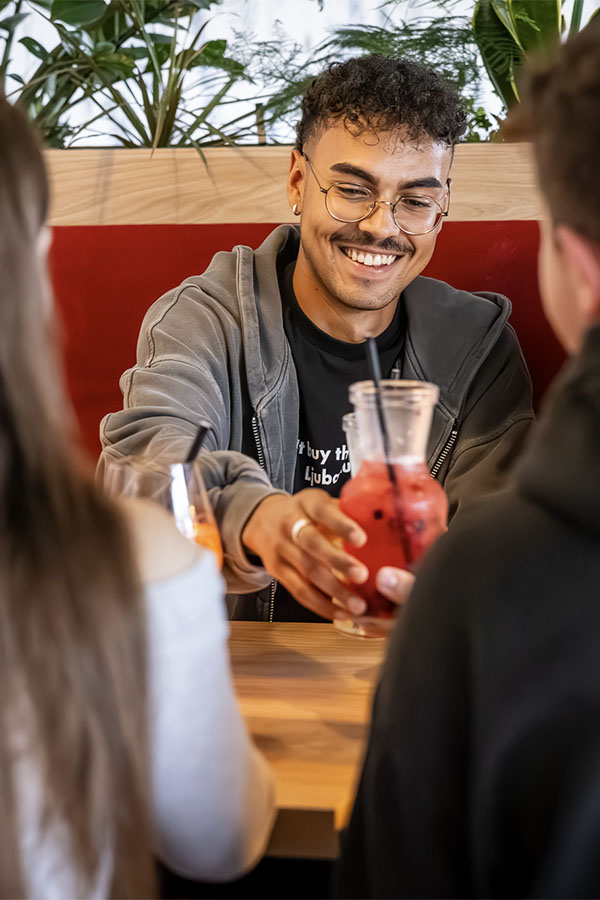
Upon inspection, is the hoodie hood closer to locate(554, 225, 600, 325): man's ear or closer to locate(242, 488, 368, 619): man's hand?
locate(554, 225, 600, 325): man's ear

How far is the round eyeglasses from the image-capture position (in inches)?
72.9

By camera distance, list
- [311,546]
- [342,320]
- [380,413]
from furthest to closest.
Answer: [342,320], [311,546], [380,413]

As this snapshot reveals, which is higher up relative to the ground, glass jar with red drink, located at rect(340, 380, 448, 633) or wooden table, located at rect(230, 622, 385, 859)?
glass jar with red drink, located at rect(340, 380, 448, 633)

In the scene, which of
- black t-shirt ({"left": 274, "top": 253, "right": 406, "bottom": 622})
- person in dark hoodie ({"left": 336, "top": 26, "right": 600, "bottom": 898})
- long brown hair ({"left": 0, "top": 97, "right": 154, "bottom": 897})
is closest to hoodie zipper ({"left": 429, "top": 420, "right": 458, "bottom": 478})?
black t-shirt ({"left": 274, "top": 253, "right": 406, "bottom": 622})

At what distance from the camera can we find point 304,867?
0.84m

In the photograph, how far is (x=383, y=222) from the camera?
1.85 meters

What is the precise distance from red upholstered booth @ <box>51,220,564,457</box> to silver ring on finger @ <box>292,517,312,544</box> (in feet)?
3.68

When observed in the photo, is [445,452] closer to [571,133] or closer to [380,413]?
[380,413]

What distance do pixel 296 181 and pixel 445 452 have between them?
27.7 inches

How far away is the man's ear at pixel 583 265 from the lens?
0.67m

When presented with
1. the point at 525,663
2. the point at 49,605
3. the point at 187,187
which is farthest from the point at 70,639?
the point at 187,187

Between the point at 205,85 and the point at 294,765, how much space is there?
2277 millimetres

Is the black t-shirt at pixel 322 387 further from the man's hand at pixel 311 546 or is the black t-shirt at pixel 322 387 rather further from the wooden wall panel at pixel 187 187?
the man's hand at pixel 311 546

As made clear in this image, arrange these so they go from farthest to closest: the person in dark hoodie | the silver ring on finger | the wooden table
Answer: the silver ring on finger < the wooden table < the person in dark hoodie
